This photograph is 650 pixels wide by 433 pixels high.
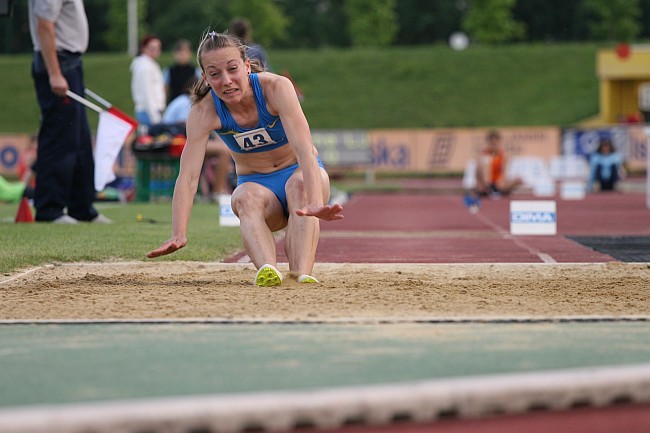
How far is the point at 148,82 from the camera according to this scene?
15203 millimetres

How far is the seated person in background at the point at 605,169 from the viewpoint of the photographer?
24.7 m

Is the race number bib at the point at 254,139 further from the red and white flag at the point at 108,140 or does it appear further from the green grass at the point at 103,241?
the red and white flag at the point at 108,140

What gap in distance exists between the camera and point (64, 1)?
1088cm

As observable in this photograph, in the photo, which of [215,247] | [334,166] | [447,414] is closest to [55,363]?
[447,414]

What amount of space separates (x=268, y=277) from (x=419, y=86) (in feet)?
138

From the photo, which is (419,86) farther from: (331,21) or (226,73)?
(226,73)

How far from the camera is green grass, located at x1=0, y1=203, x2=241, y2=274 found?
300 inches

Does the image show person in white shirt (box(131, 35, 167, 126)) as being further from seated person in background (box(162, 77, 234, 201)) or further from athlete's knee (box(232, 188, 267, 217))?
athlete's knee (box(232, 188, 267, 217))

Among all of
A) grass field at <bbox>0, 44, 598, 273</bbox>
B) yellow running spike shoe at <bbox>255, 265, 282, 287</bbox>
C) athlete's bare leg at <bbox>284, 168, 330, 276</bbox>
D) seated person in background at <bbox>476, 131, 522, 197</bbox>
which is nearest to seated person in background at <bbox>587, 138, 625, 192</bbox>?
seated person in background at <bbox>476, 131, 522, 197</bbox>

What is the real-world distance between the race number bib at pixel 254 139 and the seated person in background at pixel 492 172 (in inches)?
601

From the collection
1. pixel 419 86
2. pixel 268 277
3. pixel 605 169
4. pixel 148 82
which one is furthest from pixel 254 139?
pixel 419 86

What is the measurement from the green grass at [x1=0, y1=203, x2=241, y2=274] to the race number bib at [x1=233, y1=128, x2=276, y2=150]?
1565mm

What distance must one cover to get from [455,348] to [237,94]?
2560 mm

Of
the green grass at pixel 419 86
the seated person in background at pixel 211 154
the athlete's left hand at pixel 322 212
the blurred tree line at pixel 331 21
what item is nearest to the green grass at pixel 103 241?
the athlete's left hand at pixel 322 212
